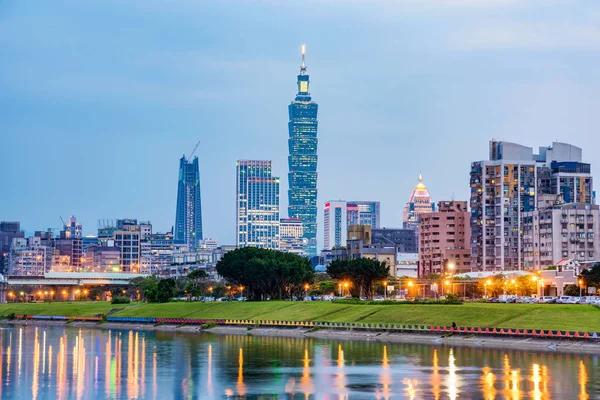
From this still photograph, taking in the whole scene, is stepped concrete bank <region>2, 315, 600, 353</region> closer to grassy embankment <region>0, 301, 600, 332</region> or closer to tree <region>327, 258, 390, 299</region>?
grassy embankment <region>0, 301, 600, 332</region>

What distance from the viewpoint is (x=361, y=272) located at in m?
188

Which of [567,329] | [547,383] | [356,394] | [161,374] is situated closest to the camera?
[356,394]

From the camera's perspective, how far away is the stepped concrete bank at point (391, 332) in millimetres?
111375

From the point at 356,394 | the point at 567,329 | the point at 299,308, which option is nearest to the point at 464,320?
the point at 567,329

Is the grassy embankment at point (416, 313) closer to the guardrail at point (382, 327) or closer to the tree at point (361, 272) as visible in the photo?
the guardrail at point (382, 327)

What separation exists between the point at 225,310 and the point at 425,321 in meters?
52.4

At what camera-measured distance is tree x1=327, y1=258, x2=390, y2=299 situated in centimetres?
18650

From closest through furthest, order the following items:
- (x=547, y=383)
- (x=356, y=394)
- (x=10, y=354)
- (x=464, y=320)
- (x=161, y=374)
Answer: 1. (x=356, y=394)
2. (x=547, y=383)
3. (x=161, y=374)
4. (x=10, y=354)
5. (x=464, y=320)

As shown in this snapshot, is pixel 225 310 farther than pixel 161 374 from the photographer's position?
Yes

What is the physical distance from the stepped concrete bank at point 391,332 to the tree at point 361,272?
32163mm

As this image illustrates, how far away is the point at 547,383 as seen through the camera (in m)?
76.4

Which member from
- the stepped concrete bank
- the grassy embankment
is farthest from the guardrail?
the grassy embankment

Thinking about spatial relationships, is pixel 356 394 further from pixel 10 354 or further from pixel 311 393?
pixel 10 354

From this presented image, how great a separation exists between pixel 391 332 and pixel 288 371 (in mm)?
49027
